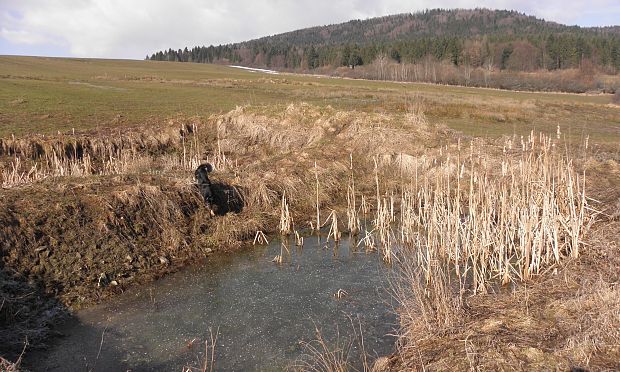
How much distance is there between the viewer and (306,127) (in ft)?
76.9

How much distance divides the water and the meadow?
56 centimetres

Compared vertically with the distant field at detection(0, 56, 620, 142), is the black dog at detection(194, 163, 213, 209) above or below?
below

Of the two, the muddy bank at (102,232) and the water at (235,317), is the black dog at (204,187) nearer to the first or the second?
the muddy bank at (102,232)

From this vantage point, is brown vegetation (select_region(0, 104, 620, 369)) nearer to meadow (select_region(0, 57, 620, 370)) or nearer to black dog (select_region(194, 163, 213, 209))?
meadow (select_region(0, 57, 620, 370))

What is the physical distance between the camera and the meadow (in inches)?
275

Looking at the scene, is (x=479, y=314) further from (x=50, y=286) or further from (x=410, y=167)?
(x=410, y=167)

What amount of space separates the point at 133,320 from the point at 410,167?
12145 mm

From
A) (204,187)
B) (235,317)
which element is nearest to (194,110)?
(204,187)

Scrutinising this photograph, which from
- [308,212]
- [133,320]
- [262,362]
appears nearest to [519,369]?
[262,362]

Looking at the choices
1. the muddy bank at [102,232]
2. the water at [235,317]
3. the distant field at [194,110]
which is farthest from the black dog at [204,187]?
the distant field at [194,110]

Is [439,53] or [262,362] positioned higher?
[439,53]

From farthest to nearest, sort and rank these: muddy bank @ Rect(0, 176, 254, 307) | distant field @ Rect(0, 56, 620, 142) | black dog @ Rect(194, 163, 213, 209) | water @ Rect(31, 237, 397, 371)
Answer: distant field @ Rect(0, 56, 620, 142)
black dog @ Rect(194, 163, 213, 209)
muddy bank @ Rect(0, 176, 254, 307)
water @ Rect(31, 237, 397, 371)

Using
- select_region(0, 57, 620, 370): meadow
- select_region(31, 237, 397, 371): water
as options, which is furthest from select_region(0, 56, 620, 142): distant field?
select_region(31, 237, 397, 371): water

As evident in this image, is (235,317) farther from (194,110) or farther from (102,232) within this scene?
(194,110)
